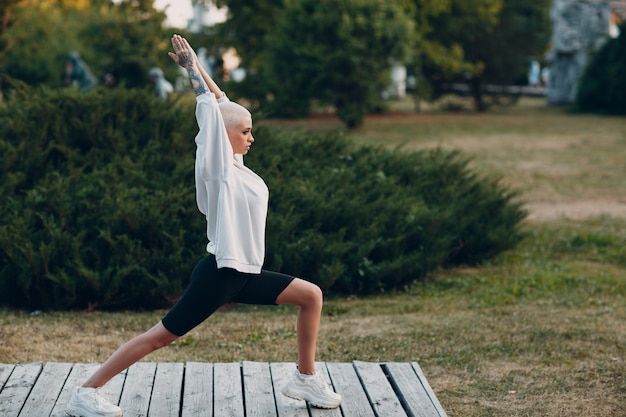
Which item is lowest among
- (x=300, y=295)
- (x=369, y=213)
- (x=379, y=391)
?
(x=379, y=391)

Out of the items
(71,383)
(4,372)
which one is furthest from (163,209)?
(71,383)

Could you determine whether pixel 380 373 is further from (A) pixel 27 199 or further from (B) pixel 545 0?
(B) pixel 545 0

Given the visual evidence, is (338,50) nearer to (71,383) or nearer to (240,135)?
(71,383)

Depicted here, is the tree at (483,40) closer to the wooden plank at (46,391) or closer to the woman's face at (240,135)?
the wooden plank at (46,391)

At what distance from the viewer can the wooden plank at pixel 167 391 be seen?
4762 mm

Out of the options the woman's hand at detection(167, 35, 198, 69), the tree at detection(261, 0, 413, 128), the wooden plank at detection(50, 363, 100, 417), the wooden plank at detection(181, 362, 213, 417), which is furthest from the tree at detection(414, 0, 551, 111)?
the woman's hand at detection(167, 35, 198, 69)

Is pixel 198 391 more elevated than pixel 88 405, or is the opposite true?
pixel 88 405

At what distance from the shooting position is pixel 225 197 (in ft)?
14.0

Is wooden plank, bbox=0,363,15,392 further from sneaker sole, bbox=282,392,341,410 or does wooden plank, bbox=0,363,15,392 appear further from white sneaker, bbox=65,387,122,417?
sneaker sole, bbox=282,392,341,410

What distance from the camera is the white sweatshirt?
426cm

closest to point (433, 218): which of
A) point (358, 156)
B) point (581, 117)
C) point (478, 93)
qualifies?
point (358, 156)

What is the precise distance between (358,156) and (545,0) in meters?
40.0

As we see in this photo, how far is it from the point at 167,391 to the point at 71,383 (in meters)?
0.52

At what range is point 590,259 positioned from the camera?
1050 centimetres
